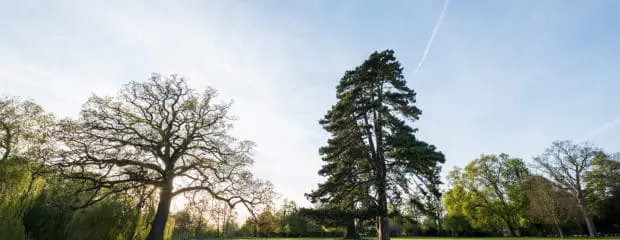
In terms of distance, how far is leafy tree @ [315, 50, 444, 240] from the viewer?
15273 millimetres

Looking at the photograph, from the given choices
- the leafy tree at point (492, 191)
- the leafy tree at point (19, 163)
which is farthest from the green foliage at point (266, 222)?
the leafy tree at point (492, 191)

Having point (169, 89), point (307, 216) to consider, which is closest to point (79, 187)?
point (169, 89)

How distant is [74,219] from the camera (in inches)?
386

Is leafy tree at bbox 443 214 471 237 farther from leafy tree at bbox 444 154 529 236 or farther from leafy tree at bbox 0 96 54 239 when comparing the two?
leafy tree at bbox 0 96 54 239

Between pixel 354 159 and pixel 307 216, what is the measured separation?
183 inches

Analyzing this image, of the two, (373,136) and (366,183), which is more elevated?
(373,136)

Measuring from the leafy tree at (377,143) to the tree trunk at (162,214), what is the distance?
30.9 ft

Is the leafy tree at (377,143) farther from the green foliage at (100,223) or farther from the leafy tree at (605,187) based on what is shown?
the leafy tree at (605,187)

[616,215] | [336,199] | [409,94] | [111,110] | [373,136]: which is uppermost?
[409,94]

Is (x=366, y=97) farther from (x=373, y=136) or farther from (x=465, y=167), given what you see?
(x=465, y=167)

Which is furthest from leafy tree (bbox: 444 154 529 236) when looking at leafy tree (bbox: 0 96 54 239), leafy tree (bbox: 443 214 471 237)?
leafy tree (bbox: 0 96 54 239)

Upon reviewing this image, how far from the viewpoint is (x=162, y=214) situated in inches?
639

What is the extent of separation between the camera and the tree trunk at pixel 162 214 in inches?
595

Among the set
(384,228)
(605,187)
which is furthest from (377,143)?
(605,187)
